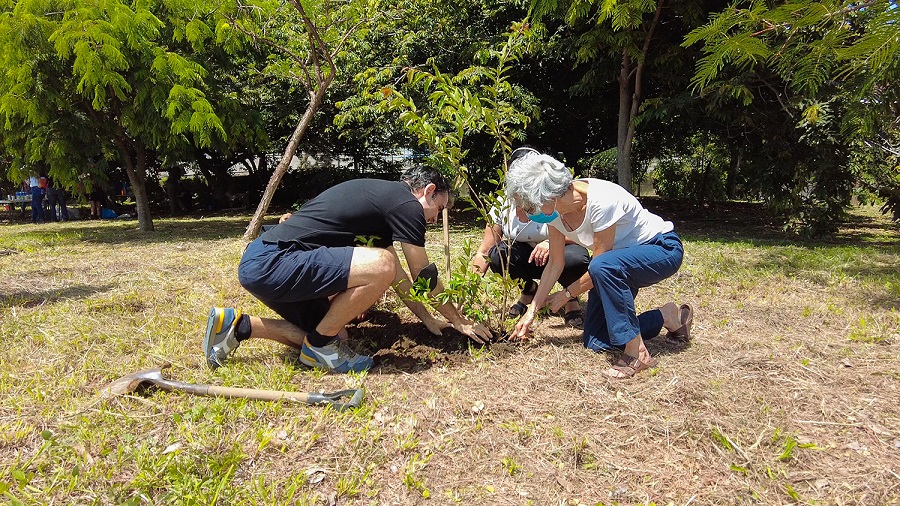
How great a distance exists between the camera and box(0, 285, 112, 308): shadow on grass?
424 cm

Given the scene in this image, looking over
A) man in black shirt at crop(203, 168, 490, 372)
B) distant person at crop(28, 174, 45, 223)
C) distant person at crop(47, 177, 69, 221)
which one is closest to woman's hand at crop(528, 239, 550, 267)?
man in black shirt at crop(203, 168, 490, 372)

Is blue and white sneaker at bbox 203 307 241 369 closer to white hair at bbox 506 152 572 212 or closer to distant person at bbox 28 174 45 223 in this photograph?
white hair at bbox 506 152 572 212

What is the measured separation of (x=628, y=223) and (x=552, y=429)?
4.10ft

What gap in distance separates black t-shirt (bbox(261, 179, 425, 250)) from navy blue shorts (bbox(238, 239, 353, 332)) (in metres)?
0.09

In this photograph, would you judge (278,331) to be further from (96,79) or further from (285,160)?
(96,79)

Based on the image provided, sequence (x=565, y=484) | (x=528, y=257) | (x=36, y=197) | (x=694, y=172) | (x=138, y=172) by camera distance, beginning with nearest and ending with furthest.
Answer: (x=565, y=484)
(x=528, y=257)
(x=138, y=172)
(x=36, y=197)
(x=694, y=172)

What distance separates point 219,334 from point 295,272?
58cm

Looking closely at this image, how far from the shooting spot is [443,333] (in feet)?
11.6

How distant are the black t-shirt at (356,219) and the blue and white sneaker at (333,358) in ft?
1.74

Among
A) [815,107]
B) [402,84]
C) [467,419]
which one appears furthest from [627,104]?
[467,419]

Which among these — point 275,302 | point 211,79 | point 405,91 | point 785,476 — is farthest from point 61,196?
point 785,476

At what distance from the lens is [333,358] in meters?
2.95

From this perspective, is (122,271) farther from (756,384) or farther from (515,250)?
(756,384)

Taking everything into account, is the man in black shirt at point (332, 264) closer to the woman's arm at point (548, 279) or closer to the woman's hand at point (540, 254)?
the woman's arm at point (548, 279)
